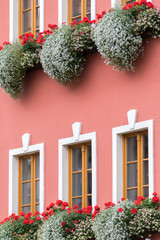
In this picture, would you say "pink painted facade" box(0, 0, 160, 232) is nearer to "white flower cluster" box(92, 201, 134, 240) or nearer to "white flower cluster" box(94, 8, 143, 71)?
"white flower cluster" box(94, 8, 143, 71)

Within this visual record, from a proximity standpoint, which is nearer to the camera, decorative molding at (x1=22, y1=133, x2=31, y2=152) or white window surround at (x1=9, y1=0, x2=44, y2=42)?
decorative molding at (x1=22, y1=133, x2=31, y2=152)

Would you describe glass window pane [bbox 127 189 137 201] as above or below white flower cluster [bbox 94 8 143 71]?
below

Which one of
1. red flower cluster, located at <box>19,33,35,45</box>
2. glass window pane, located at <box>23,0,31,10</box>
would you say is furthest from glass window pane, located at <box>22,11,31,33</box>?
red flower cluster, located at <box>19,33,35,45</box>

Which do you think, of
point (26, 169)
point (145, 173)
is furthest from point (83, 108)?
point (26, 169)

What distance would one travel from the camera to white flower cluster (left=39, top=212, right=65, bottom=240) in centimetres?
2053

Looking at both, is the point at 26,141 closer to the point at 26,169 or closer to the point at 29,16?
the point at 26,169

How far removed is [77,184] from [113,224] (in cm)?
210

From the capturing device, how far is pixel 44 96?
72.9ft

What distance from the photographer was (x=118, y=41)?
20.2m

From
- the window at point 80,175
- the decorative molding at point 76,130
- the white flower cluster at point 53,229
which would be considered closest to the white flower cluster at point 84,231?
the white flower cluster at point 53,229

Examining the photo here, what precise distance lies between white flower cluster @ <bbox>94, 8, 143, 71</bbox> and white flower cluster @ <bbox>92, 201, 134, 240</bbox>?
8.03 feet

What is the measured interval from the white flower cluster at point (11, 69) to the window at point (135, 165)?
276cm

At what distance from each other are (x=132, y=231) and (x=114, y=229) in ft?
1.05

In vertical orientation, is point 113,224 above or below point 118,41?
below
